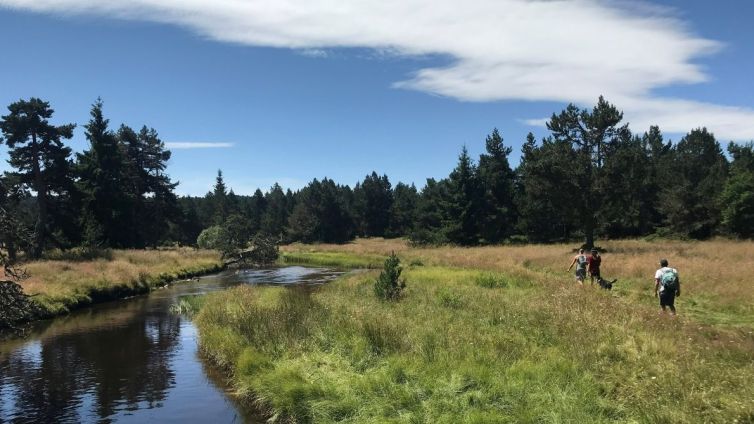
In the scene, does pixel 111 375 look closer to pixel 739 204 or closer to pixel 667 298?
pixel 667 298

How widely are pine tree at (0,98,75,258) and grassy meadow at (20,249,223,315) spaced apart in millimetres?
6811

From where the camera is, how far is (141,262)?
46.3 meters

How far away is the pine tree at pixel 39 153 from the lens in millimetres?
46844

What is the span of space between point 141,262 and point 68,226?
12.9 m

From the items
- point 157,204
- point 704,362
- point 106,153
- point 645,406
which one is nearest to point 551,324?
point 704,362

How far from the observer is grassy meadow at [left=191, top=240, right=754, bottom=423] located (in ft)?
30.4

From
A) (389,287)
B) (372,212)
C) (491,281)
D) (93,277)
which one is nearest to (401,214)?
(372,212)

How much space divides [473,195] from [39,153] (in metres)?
55.8

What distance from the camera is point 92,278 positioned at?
3278cm

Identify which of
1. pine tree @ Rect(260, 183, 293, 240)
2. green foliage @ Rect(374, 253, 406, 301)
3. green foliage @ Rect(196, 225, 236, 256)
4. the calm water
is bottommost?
the calm water

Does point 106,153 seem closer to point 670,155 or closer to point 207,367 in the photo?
point 207,367

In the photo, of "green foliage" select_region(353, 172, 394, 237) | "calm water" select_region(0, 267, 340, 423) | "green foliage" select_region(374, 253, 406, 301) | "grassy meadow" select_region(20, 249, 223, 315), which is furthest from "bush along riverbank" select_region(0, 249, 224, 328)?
"green foliage" select_region(353, 172, 394, 237)

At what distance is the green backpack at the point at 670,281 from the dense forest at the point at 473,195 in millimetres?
19422

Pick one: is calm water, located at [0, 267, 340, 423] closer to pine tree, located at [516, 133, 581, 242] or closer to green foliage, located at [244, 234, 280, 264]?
pine tree, located at [516, 133, 581, 242]
